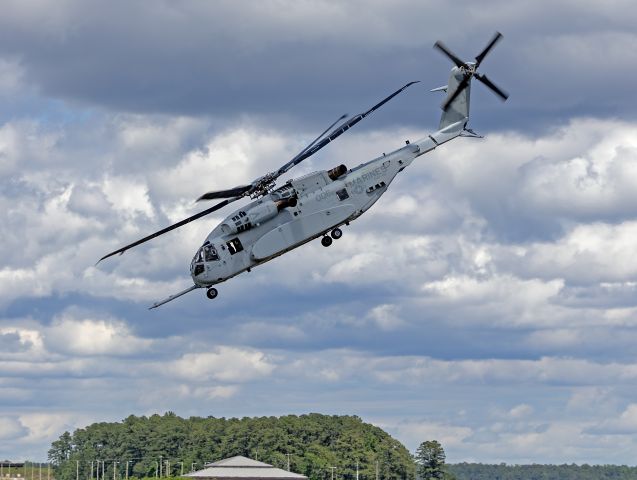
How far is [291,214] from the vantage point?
155 m

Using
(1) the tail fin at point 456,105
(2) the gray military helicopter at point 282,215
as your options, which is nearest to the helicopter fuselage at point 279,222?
(2) the gray military helicopter at point 282,215

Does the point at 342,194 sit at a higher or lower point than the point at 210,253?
higher

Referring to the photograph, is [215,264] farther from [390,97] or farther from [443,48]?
[443,48]

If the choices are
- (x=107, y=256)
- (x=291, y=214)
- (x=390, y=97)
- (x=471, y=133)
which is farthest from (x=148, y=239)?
(x=471, y=133)

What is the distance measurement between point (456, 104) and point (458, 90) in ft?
6.13

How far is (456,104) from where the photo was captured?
568 feet

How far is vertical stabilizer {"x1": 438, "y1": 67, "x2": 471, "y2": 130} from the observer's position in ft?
566

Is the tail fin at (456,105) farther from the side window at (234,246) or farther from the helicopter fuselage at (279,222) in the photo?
the side window at (234,246)

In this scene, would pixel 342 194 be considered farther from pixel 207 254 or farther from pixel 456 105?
pixel 456 105

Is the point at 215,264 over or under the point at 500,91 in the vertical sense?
Answer: under

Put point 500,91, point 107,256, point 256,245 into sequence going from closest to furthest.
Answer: point 107,256 → point 256,245 → point 500,91

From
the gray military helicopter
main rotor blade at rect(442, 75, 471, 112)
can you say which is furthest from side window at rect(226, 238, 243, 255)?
main rotor blade at rect(442, 75, 471, 112)

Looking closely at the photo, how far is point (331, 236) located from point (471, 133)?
976 inches

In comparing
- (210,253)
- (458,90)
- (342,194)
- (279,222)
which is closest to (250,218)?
(279,222)
